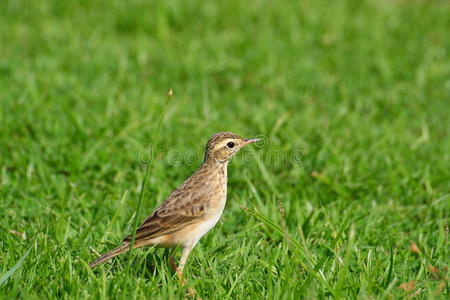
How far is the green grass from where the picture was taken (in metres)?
4.68

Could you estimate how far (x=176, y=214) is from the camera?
489 centimetres

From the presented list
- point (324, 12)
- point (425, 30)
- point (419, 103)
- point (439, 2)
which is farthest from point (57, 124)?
point (439, 2)

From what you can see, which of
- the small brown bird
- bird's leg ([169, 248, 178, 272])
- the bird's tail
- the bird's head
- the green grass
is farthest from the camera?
the bird's head

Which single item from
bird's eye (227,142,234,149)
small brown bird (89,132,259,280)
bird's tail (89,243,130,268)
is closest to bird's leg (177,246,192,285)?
small brown bird (89,132,259,280)

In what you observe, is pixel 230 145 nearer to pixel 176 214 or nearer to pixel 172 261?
pixel 176 214

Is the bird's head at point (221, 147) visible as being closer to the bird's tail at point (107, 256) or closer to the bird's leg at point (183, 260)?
the bird's leg at point (183, 260)

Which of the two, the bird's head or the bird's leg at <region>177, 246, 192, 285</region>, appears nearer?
the bird's leg at <region>177, 246, 192, 285</region>

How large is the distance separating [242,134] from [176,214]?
3031 mm

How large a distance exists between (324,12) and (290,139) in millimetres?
4657

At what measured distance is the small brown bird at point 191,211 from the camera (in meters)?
4.79

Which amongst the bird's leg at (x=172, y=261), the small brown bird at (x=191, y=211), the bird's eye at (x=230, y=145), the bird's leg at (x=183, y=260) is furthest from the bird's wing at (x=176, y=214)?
the bird's eye at (x=230, y=145)

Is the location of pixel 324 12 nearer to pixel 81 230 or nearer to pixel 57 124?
pixel 57 124

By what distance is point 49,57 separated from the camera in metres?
9.51

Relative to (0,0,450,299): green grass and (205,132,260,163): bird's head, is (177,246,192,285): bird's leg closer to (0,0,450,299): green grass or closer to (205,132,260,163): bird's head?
(0,0,450,299): green grass
